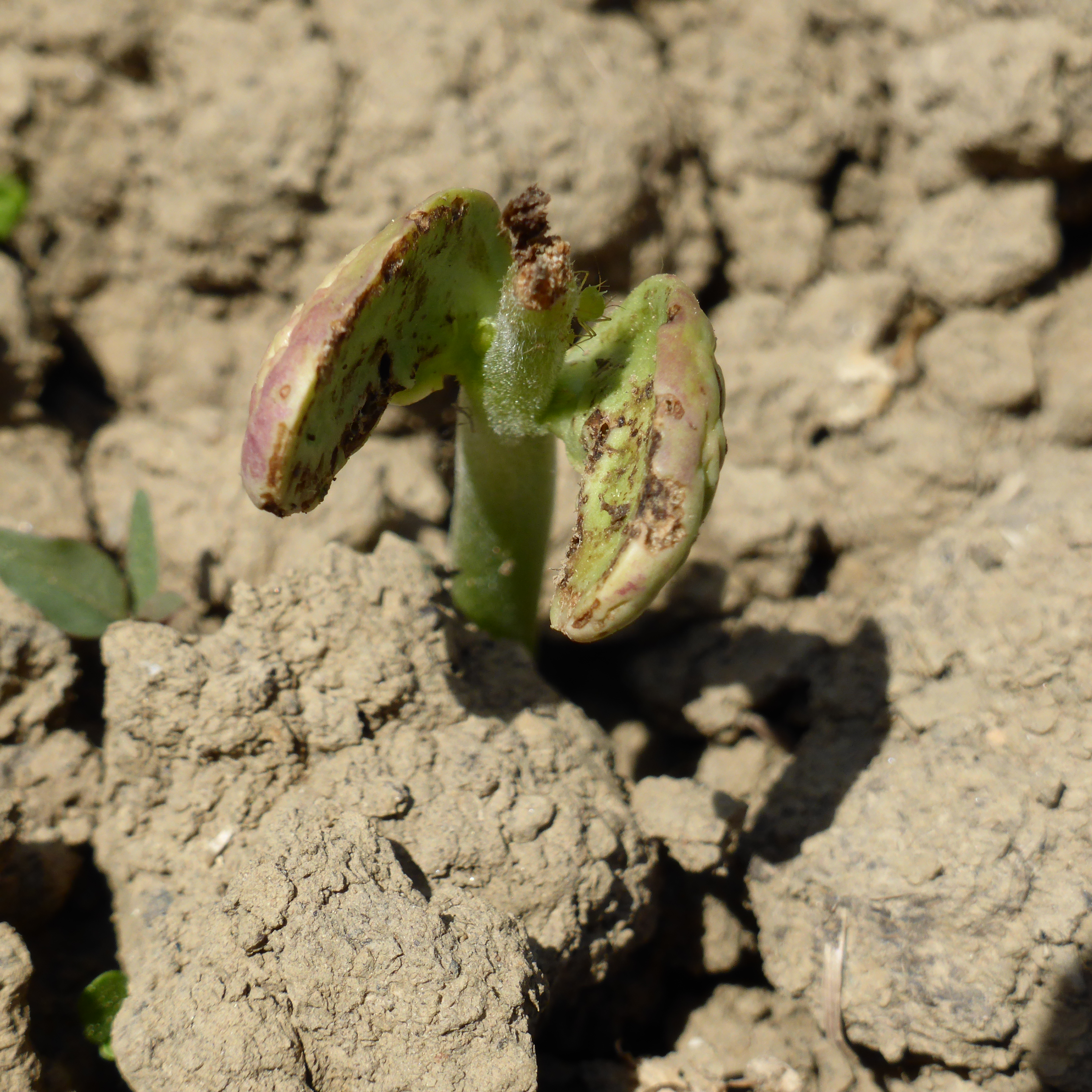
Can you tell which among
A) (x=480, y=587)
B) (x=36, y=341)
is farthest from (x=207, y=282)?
(x=480, y=587)

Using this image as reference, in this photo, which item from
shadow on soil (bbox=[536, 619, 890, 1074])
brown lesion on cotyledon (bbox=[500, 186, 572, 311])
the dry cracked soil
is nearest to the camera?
brown lesion on cotyledon (bbox=[500, 186, 572, 311])

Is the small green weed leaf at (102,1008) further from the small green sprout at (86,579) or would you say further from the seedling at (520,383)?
the seedling at (520,383)

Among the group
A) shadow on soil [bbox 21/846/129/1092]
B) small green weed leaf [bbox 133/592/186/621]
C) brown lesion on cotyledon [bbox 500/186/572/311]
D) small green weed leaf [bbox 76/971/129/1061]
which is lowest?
shadow on soil [bbox 21/846/129/1092]

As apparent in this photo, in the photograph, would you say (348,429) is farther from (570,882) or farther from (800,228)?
(800,228)

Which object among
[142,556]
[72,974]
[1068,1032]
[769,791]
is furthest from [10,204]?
[1068,1032]

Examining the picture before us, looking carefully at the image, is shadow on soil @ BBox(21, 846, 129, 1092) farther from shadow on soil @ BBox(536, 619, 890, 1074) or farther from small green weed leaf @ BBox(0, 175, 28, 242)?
small green weed leaf @ BBox(0, 175, 28, 242)

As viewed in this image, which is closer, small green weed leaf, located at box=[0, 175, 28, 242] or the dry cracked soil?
the dry cracked soil

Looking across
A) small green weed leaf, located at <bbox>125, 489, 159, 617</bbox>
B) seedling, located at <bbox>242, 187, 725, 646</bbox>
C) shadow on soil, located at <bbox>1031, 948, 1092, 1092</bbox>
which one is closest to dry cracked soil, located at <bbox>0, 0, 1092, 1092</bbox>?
shadow on soil, located at <bbox>1031, 948, 1092, 1092</bbox>

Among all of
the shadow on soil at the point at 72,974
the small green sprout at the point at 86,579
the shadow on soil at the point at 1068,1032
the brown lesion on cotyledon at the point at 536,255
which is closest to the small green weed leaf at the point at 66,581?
the small green sprout at the point at 86,579
